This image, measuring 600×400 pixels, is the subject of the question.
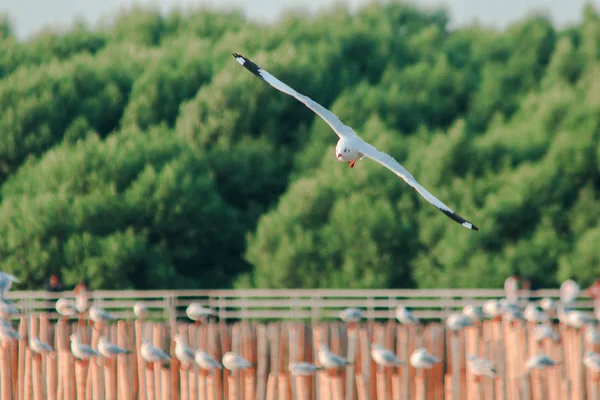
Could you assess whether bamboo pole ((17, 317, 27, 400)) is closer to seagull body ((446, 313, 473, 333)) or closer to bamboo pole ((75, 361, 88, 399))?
bamboo pole ((75, 361, 88, 399))

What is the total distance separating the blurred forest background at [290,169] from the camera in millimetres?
Answer: 40125

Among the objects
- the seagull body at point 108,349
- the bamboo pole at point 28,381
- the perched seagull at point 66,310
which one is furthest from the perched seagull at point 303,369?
the perched seagull at point 66,310

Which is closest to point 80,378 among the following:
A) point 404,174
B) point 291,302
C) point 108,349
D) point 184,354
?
point 108,349

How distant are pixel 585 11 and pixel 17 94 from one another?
21.5 meters

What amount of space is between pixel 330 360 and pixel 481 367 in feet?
5.48

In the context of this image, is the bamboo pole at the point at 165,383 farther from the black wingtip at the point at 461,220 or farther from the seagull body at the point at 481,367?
the black wingtip at the point at 461,220

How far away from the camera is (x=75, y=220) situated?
40.5 meters

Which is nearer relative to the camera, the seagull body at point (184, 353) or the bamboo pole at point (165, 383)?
the seagull body at point (184, 353)

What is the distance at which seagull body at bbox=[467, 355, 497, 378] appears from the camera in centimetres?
1524

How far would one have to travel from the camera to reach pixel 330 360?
1523 cm

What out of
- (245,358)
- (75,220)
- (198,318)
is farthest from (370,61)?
(245,358)

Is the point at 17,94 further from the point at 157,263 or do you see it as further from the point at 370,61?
the point at 370,61

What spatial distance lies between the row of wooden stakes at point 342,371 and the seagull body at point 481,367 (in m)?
0.24

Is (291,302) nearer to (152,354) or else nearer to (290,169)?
(152,354)
